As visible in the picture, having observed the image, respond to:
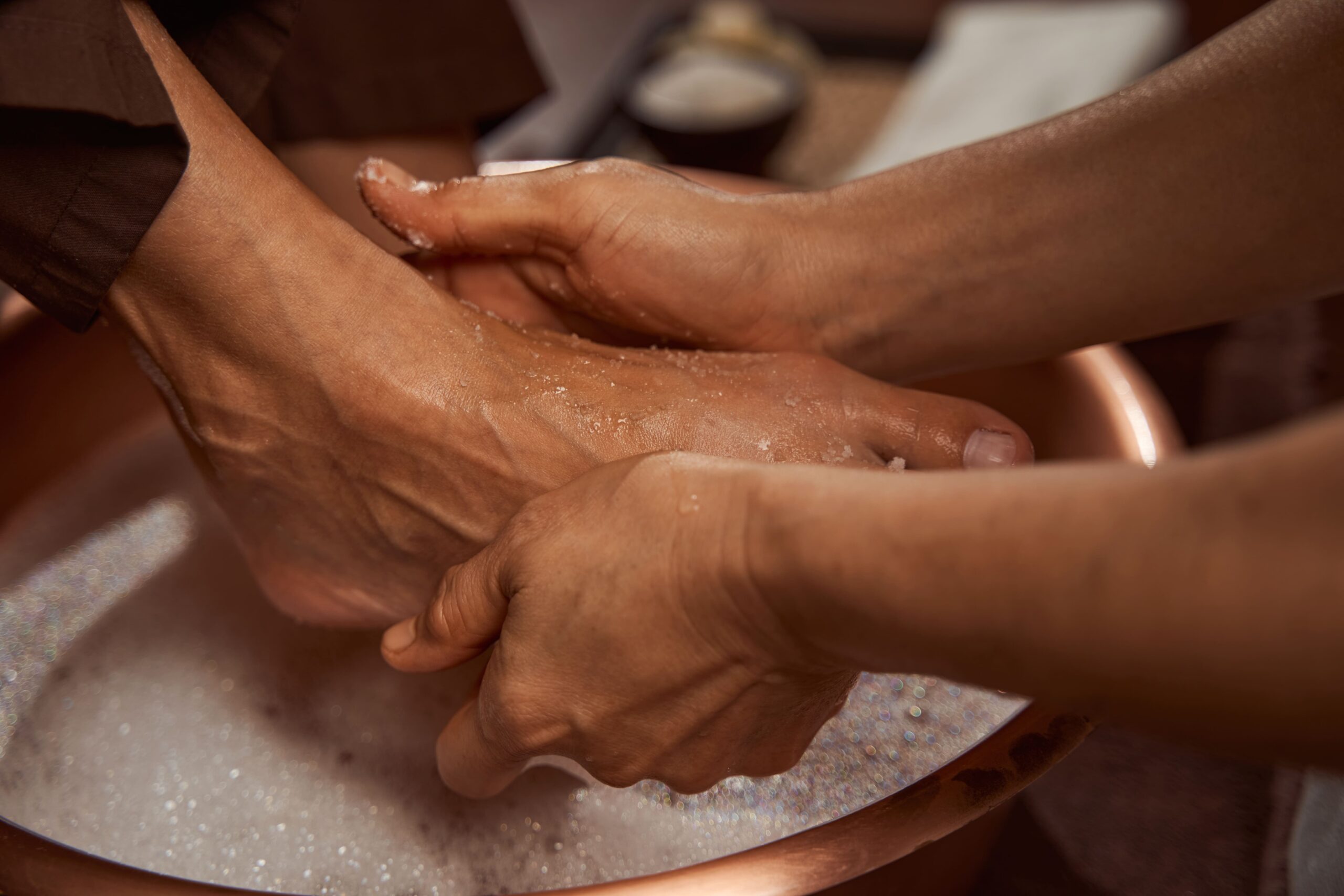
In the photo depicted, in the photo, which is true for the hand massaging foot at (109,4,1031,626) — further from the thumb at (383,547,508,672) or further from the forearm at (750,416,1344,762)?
the forearm at (750,416,1344,762)

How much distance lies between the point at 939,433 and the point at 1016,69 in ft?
3.95

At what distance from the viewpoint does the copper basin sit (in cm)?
45

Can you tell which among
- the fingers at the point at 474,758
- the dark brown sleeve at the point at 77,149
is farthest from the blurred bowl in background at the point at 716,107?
the fingers at the point at 474,758

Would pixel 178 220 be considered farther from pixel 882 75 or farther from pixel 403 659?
pixel 882 75

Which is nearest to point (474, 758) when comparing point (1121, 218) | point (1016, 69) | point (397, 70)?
point (1121, 218)

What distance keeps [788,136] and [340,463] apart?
49.5 inches

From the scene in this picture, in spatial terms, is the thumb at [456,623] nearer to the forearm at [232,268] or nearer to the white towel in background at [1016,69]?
the forearm at [232,268]

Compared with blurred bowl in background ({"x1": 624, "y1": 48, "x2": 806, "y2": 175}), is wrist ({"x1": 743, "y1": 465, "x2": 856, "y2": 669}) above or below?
above

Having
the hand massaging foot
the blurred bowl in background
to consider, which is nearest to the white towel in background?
the blurred bowl in background

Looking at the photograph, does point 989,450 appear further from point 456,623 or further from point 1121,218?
point 456,623

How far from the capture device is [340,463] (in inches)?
24.0

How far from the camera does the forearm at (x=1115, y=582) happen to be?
28 centimetres

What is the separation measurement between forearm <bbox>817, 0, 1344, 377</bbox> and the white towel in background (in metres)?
0.82

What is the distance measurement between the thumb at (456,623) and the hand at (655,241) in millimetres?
230
